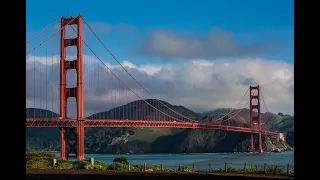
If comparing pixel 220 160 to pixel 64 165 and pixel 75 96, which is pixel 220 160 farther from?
pixel 64 165

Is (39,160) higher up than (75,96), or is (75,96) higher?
(75,96)

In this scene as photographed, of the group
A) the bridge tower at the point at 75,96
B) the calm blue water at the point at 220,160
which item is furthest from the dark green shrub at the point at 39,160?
the calm blue water at the point at 220,160

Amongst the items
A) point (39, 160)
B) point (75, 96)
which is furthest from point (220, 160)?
point (39, 160)

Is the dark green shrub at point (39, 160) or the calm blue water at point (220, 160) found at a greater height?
the dark green shrub at point (39, 160)

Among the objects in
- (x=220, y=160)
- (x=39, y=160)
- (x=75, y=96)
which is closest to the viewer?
(x=39, y=160)

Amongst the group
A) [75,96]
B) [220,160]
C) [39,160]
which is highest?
[75,96]

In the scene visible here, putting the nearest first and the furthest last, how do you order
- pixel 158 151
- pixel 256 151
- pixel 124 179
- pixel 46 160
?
pixel 124 179, pixel 46 160, pixel 256 151, pixel 158 151

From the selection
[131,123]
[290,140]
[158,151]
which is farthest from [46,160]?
[290,140]

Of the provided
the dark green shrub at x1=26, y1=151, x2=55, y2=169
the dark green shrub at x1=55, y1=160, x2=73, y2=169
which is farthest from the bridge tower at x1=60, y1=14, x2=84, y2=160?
the dark green shrub at x1=55, y1=160, x2=73, y2=169

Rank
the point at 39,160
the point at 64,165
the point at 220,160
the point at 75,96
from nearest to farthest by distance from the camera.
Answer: the point at 64,165
the point at 39,160
the point at 75,96
the point at 220,160

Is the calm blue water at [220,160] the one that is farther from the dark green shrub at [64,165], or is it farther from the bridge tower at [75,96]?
the dark green shrub at [64,165]
